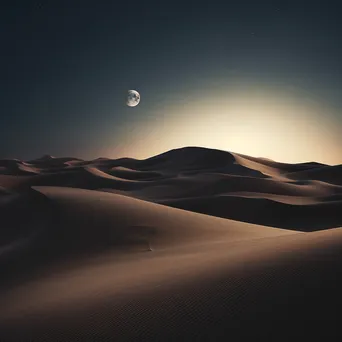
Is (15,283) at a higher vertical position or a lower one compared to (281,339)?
lower

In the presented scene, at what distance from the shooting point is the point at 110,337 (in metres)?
2.27

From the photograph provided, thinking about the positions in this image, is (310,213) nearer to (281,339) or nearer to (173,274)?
(173,274)

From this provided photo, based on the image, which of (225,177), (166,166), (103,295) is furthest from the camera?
(166,166)

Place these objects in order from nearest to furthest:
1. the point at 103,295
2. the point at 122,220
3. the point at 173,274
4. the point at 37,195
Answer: the point at 103,295
the point at 173,274
the point at 122,220
the point at 37,195

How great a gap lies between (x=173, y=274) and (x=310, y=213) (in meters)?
14.0

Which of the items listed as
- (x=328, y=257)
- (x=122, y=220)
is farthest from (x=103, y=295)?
(x=122, y=220)

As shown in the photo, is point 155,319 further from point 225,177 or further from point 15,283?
point 225,177

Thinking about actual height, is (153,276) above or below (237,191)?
below

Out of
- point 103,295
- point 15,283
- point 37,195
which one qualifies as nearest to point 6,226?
point 37,195

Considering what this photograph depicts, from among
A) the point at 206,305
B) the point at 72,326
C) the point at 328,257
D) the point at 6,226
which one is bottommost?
the point at 6,226

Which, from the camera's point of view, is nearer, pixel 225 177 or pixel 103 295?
pixel 103 295

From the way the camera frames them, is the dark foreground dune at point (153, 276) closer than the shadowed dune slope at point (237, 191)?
Yes

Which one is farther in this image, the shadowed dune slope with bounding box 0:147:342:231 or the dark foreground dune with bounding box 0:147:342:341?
the shadowed dune slope with bounding box 0:147:342:231

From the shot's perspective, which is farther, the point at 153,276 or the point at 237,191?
the point at 237,191
